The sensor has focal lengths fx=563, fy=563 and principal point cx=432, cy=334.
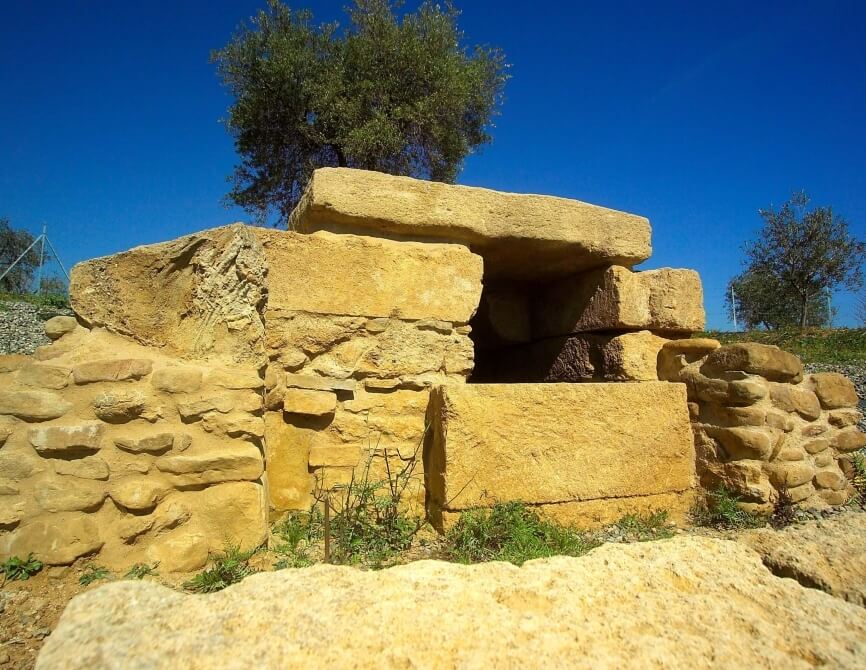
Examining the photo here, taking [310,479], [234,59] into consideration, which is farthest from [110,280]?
[234,59]

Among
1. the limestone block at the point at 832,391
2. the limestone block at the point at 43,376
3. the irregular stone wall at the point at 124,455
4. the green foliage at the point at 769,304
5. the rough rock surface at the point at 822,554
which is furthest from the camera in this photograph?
the green foliage at the point at 769,304

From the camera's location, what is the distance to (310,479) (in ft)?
9.41

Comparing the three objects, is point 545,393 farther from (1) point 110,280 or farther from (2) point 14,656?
(2) point 14,656

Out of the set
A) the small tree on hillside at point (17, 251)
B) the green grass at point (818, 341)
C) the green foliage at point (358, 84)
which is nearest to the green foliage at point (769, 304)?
the green grass at point (818, 341)

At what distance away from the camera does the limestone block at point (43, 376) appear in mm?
2154

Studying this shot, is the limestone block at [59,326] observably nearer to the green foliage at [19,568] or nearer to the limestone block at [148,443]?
the limestone block at [148,443]

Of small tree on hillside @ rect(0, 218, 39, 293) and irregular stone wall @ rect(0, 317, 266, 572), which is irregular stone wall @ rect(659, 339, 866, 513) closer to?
irregular stone wall @ rect(0, 317, 266, 572)

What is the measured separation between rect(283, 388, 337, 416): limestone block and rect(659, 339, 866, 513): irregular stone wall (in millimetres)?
2183

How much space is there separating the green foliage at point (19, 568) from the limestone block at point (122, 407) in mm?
528

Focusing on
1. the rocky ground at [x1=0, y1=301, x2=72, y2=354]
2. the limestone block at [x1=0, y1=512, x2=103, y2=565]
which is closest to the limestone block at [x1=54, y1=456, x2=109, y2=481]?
the limestone block at [x1=0, y1=512, x2=103, y2=565]

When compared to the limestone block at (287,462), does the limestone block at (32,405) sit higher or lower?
higher

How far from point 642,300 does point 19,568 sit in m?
3.38

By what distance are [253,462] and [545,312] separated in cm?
257

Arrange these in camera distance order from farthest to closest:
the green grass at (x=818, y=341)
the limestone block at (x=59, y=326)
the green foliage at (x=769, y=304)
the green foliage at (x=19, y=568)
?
the green foliage at (x=769, y=304)
the green grass at (x=818, y=341)
the limestone block at (x=59, y=326)
the green foliage at (x=19, y=568)
